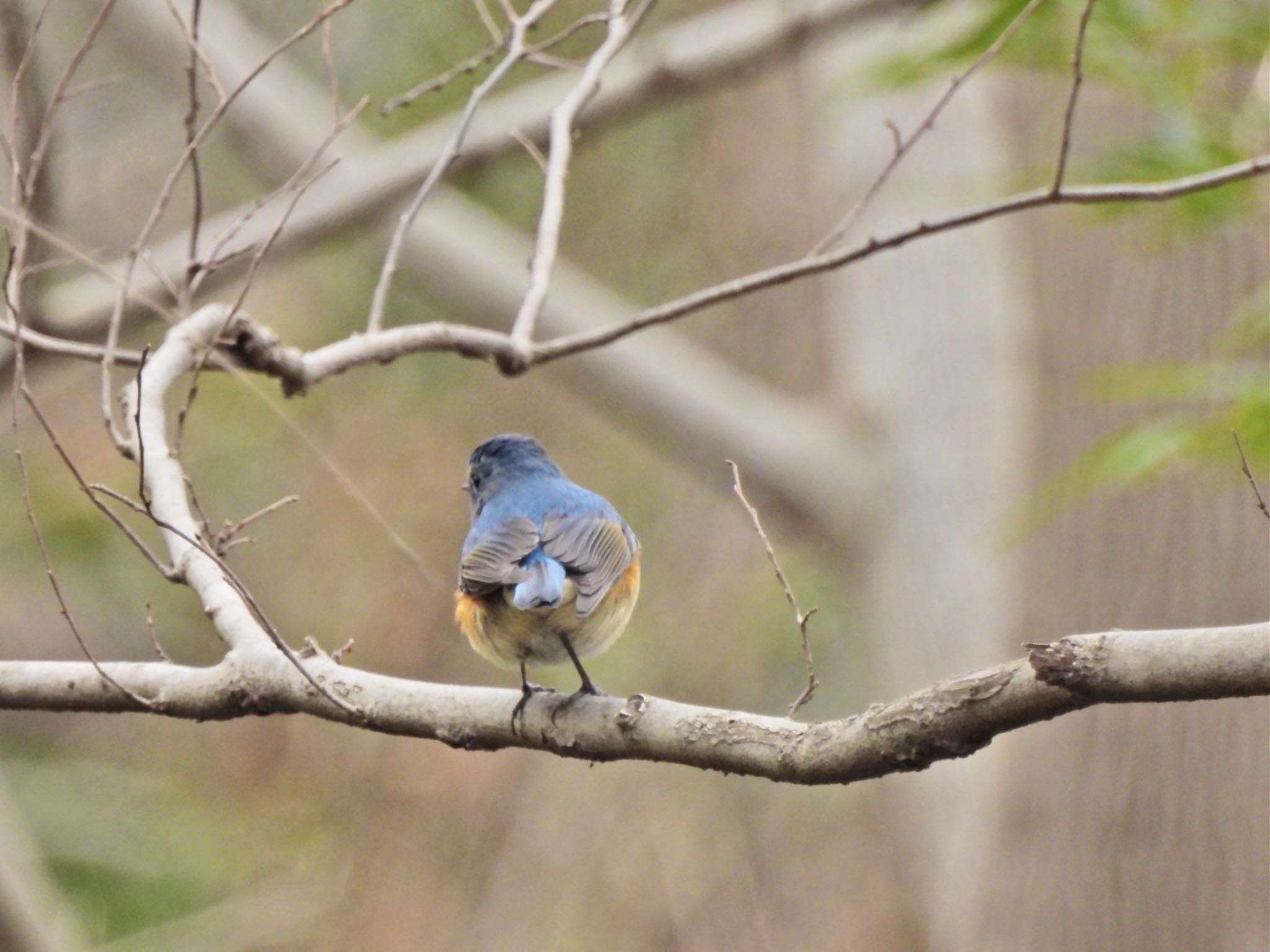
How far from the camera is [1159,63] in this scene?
4.98 meters

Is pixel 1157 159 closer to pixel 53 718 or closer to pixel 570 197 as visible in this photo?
pixel 570 197

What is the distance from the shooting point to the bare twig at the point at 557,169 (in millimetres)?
3826

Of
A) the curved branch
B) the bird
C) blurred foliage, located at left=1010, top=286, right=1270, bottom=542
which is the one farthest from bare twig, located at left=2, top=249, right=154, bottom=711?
blurred foliage, located at left=1010, top=286, right=1270, bottom=542

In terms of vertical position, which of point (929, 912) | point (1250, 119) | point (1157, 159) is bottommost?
point (929, 912)

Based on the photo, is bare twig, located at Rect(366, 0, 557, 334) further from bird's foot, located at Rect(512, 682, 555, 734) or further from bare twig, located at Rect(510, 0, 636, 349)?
bird's foot, located at Rect(512, 682, 555, 734)

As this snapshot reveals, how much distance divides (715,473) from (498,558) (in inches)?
212

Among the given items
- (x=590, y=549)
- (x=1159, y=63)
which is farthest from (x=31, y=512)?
(x=1159, y=63)

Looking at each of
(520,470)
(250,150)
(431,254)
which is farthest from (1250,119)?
(250,150)

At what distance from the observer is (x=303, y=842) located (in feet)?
37.4

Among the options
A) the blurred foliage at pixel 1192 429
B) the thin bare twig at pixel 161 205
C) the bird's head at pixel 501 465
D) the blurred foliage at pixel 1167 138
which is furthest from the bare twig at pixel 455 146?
the blurred foliage at pixel 1192 429

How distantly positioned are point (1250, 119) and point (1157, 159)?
0.55m

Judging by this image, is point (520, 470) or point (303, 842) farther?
point (303, 842)

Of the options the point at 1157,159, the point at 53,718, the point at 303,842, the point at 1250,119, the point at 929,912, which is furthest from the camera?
the point at 53,718

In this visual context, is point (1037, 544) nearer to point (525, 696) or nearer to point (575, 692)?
point (575, 692)
